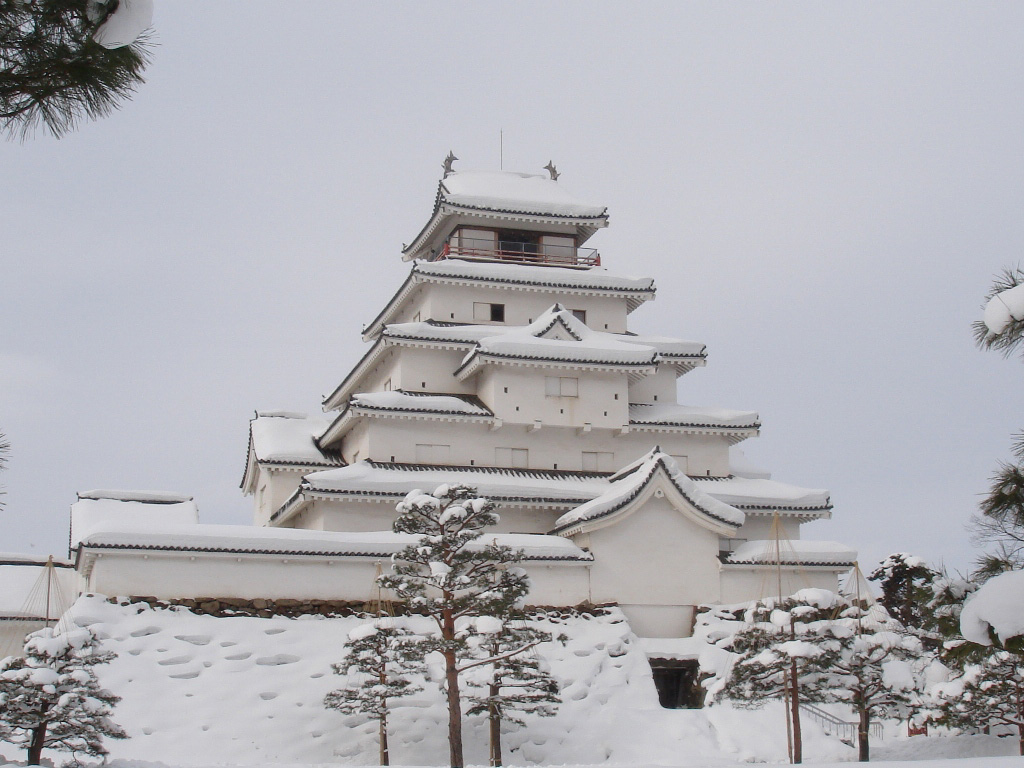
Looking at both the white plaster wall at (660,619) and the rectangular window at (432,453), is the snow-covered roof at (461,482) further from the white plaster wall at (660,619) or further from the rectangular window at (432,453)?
the white plaster wall at (660,619)

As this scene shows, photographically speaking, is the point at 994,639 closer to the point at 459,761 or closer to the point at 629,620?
the point at 459,761

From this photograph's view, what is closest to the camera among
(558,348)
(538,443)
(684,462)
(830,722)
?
(830,722)

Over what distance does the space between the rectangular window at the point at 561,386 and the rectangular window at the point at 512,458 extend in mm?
2187

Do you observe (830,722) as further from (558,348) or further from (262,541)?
(262,541)

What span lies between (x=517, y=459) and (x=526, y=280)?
22.9 feet

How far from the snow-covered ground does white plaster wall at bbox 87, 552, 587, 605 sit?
73cm

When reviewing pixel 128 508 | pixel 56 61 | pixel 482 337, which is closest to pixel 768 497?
pixel 482 337

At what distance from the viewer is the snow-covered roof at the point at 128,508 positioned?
119 ft

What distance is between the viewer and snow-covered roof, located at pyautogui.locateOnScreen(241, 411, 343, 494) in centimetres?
3646

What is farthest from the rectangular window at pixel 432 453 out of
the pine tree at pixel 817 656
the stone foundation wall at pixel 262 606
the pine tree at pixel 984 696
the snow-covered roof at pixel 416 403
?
the pine tree at pixel 984 696

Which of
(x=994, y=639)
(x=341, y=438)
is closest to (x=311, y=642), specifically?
(x=341, y=438)

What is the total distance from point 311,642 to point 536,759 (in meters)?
6.13

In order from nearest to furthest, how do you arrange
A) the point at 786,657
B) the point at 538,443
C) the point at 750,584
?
the point at 786,657, the point at 750,584, the point at 538,443

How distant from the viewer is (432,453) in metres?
34.1
